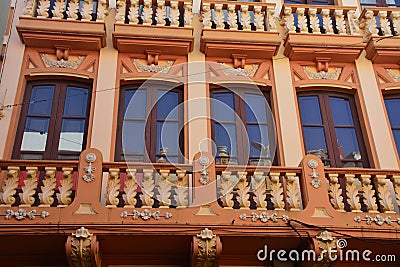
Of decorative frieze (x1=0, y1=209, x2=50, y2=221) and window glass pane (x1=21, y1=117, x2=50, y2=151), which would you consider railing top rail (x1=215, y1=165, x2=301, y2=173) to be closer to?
decorative frieze (x1=0, y1=209, x2=50, y2=221)

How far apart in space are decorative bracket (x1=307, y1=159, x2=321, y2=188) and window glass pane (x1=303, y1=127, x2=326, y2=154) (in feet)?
3.73

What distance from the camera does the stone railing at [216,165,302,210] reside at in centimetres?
776

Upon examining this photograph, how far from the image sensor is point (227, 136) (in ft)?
30.2

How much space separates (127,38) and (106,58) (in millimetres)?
580

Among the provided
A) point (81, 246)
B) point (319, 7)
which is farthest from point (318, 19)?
point (81, 246)

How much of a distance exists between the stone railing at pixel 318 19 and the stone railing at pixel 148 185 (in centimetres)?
437

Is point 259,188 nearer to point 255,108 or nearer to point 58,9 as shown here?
point 255,108

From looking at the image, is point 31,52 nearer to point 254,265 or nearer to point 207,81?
point 207,81

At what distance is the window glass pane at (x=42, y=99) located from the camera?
30.0 feet

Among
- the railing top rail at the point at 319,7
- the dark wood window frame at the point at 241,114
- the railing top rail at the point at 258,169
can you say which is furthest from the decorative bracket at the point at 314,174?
the railing top rail at the point at 319,7

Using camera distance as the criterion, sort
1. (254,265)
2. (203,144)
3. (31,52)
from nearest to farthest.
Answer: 1. (254,265)
2. (203,144)
3. (31,52)

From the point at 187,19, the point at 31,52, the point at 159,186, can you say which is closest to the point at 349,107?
the point at 187,19

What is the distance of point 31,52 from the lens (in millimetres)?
9625

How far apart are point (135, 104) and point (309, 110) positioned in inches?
135
